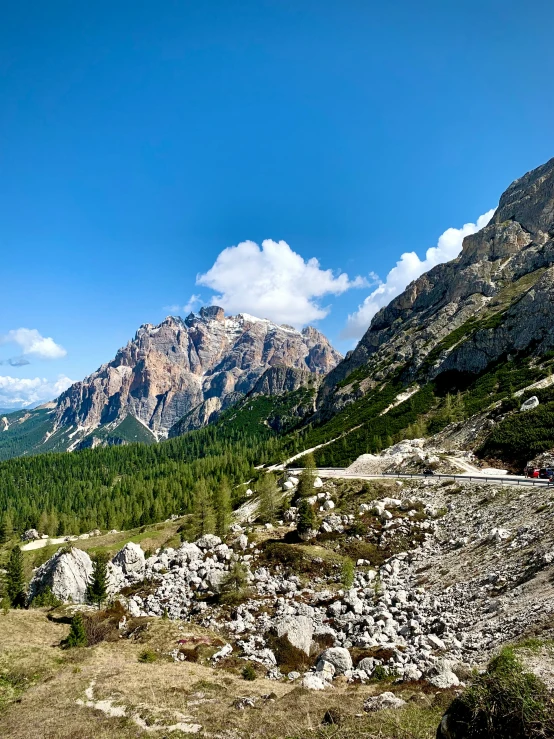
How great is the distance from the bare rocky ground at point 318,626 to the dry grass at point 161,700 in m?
0.14

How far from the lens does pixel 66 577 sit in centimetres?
5862

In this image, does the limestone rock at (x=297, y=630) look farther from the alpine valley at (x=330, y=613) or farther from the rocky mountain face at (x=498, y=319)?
the rocky mountain face at (x=498, y=319)

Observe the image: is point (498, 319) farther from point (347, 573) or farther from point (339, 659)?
point (339, 659)

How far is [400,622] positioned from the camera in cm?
3191

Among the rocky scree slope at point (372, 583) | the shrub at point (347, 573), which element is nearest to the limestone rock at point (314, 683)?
the rocky scree slope at point (372, 583)

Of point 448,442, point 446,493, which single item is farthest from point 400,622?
point 448,442

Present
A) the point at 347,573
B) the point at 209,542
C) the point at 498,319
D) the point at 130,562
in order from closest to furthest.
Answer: the point at 347,573
the point at 209,542
the point at 130,562
the point at 498,319

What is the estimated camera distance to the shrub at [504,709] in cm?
1023

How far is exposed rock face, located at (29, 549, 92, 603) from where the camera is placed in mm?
57875

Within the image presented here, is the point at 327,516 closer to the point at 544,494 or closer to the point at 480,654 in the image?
the point at 544,494

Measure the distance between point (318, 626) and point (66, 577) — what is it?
43.7 meters

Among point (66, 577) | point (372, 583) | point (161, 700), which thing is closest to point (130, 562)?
point (66, 577)

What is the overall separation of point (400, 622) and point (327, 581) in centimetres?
1416

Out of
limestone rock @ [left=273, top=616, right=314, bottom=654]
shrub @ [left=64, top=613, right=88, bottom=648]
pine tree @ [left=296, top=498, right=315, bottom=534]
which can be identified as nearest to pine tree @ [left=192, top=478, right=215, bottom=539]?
pine tree @ [left=296, top=498, right=315, bottom=534]
